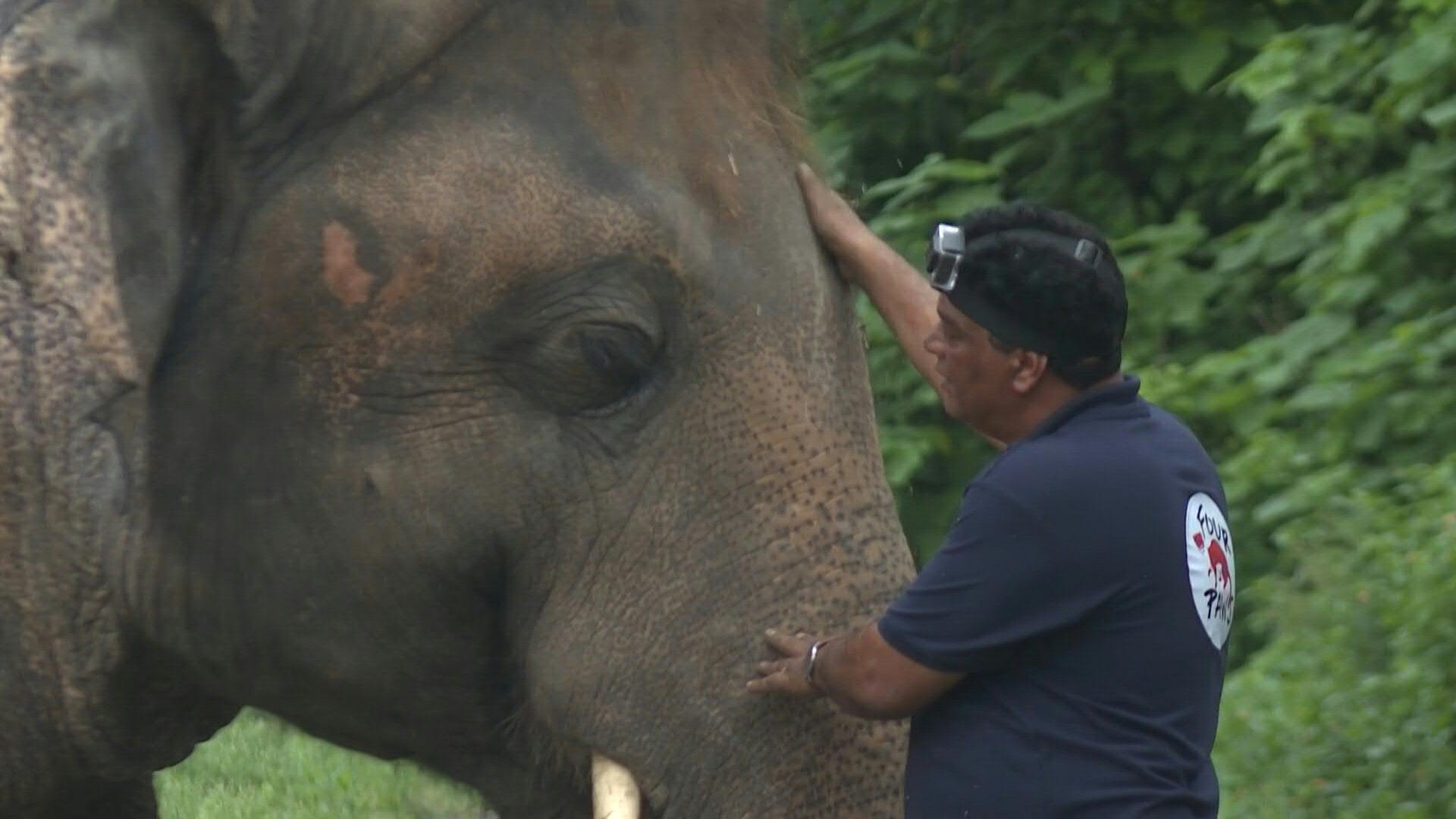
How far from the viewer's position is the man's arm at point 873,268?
3322 millimetres

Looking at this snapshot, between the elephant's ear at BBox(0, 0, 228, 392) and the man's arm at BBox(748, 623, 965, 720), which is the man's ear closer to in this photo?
the man's arm at BBox(748, 623, 965, 720)

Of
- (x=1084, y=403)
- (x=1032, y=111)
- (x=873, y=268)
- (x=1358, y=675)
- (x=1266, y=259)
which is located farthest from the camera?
(x=1032, y=111)

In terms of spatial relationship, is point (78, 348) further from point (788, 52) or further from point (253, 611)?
point (788, 52)

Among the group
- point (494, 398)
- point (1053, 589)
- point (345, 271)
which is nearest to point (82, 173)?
point (345, 271)

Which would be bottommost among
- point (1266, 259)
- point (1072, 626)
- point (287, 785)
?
point (287, 785)

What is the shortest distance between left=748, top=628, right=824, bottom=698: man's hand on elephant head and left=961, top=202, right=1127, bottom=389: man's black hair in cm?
43

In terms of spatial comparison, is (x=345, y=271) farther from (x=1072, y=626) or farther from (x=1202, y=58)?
(x=1202, y=58)

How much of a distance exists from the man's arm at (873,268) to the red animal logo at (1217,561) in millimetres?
460

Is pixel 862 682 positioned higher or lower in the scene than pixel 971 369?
lower

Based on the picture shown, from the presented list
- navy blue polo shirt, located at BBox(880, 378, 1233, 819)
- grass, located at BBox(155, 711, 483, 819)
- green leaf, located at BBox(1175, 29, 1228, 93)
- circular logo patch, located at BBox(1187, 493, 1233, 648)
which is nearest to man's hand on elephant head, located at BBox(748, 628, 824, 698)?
navy blue polo shirt, located at BBox(880, 378, 1233, 819)

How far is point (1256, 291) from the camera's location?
5906 millimetres

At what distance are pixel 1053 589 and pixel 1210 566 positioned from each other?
213 mm

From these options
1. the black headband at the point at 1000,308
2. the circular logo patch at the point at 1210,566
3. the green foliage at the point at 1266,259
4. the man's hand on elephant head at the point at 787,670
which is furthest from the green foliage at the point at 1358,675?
the black headband at the point at 1000,308

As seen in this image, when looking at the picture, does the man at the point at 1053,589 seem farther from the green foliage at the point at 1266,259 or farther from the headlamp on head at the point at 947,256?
the green foliage at the point at 1266,259
